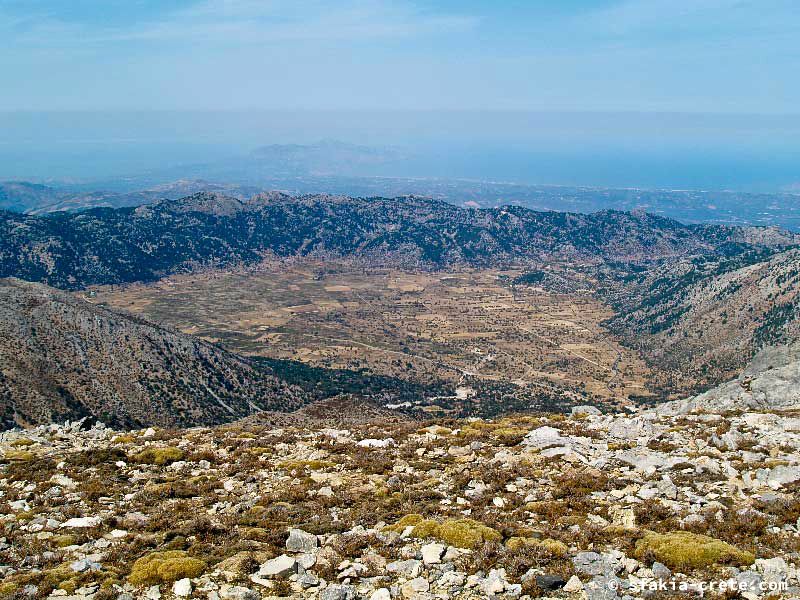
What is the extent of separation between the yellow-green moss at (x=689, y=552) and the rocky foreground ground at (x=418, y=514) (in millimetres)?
51

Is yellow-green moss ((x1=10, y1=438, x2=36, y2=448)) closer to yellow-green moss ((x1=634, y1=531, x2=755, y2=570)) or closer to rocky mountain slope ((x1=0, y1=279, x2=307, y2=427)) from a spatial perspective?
yellow-green moss ((x1=634, y1=531, x2=755, y2=570))

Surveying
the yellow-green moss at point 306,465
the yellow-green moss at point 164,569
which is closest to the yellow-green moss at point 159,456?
the yellow-green moss at point 306,465

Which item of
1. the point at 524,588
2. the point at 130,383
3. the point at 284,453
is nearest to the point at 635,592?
the point at 524,588

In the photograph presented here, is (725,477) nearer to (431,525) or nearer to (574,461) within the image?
(574,461)

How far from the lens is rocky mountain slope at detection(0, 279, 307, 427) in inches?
3174

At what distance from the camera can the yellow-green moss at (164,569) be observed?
1498cm

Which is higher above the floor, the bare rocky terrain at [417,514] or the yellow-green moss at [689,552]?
the yellow-green moss at [689,552]

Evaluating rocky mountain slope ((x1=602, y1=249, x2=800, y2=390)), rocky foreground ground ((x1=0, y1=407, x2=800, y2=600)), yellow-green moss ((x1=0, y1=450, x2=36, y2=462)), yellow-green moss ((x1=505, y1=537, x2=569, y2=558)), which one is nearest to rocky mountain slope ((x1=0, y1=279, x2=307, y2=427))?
yellow-green moss ((x1=0, y1=450, x2=36, y2=462))

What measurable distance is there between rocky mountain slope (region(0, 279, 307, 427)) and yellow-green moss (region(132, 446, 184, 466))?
5318 centimetres

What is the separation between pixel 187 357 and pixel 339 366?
68.2 meters

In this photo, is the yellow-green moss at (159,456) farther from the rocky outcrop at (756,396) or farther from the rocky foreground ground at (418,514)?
the rocky outcrop at (756,396)

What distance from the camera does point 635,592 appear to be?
538 inches

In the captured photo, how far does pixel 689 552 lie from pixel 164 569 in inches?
533

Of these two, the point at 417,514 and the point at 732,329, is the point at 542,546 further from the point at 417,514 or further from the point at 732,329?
the point at 732,329
